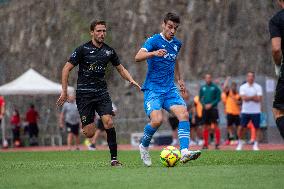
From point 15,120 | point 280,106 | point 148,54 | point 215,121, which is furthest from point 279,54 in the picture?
point 15,120

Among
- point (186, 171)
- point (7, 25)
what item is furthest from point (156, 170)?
point (7, 25)

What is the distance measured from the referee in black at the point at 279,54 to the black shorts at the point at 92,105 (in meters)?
4.80

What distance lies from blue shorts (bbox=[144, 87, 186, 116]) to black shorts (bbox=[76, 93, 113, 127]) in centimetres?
115

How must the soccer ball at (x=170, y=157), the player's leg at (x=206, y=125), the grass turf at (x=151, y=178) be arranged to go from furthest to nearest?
the player's leg at (x=206, y=125) < the soccer ball at (x=170, y=157) < the grass turf at (x=151, y=178)

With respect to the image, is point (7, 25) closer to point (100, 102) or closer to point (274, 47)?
point (100, 102)

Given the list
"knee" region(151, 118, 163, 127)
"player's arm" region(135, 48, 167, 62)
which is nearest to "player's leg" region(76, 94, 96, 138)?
"knee" region(151, 118, 163, 127)

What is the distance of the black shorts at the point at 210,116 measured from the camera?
98.5 feet

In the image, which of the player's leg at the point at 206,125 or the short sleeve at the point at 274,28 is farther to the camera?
the player's leg at the point at 206,125

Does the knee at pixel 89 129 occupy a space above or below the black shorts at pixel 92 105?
below

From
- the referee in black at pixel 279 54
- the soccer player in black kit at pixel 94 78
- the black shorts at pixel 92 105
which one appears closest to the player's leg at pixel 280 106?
the referee in black at pixel 279 54

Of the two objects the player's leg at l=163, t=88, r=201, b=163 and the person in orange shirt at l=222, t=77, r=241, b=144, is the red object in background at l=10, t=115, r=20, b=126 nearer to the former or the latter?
the person in orange shirt at l=222, t=77, r=241, b=144

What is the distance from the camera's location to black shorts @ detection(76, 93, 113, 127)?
57.4 feet

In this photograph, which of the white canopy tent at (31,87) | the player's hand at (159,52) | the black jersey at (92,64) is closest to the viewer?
the player's hand at (159,52)

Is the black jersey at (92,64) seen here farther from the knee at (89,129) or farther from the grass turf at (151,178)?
the grass turf at (151,178)
